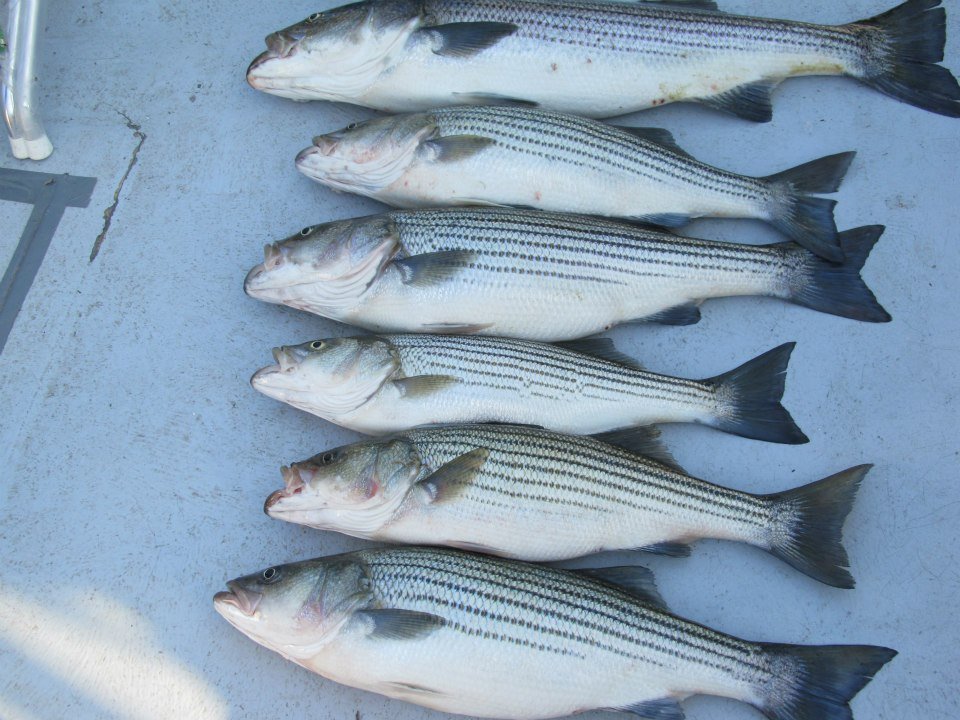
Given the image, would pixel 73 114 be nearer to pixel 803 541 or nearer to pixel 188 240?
pixel 188 240

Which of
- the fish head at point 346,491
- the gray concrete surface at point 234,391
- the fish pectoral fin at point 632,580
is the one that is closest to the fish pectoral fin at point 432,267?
the gray concrete surface at point 234,391

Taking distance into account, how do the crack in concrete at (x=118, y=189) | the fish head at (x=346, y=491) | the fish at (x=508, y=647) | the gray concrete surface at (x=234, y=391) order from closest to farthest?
the fish at (x=508, y=647), the fish head at (x=346, y=491), the gray concrete surface at (x=234, y=391), the crack in concrete at (x=118, y=189)

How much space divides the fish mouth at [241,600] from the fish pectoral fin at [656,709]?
1415mm

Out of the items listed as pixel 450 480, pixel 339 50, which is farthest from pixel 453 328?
pixel 339 50

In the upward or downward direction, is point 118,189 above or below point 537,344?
below

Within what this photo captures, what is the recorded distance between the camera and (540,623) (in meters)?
2.90

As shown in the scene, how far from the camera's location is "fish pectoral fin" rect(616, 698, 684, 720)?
Result: 2.94 metres

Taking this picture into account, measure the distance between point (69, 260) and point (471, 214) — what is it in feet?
6.62

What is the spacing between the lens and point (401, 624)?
2857 mm

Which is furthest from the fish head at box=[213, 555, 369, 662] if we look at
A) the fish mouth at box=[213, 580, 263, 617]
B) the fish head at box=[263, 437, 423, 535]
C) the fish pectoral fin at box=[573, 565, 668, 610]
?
the fish pectoral fin at box=[573, 565, 668, 610]

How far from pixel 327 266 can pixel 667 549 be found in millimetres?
1890

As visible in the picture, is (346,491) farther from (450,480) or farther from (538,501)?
(538,501)

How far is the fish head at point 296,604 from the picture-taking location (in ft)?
9.43

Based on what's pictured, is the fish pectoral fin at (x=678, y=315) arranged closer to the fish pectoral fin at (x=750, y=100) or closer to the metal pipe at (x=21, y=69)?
the fish pectoral fin at (x=750, y=100)
